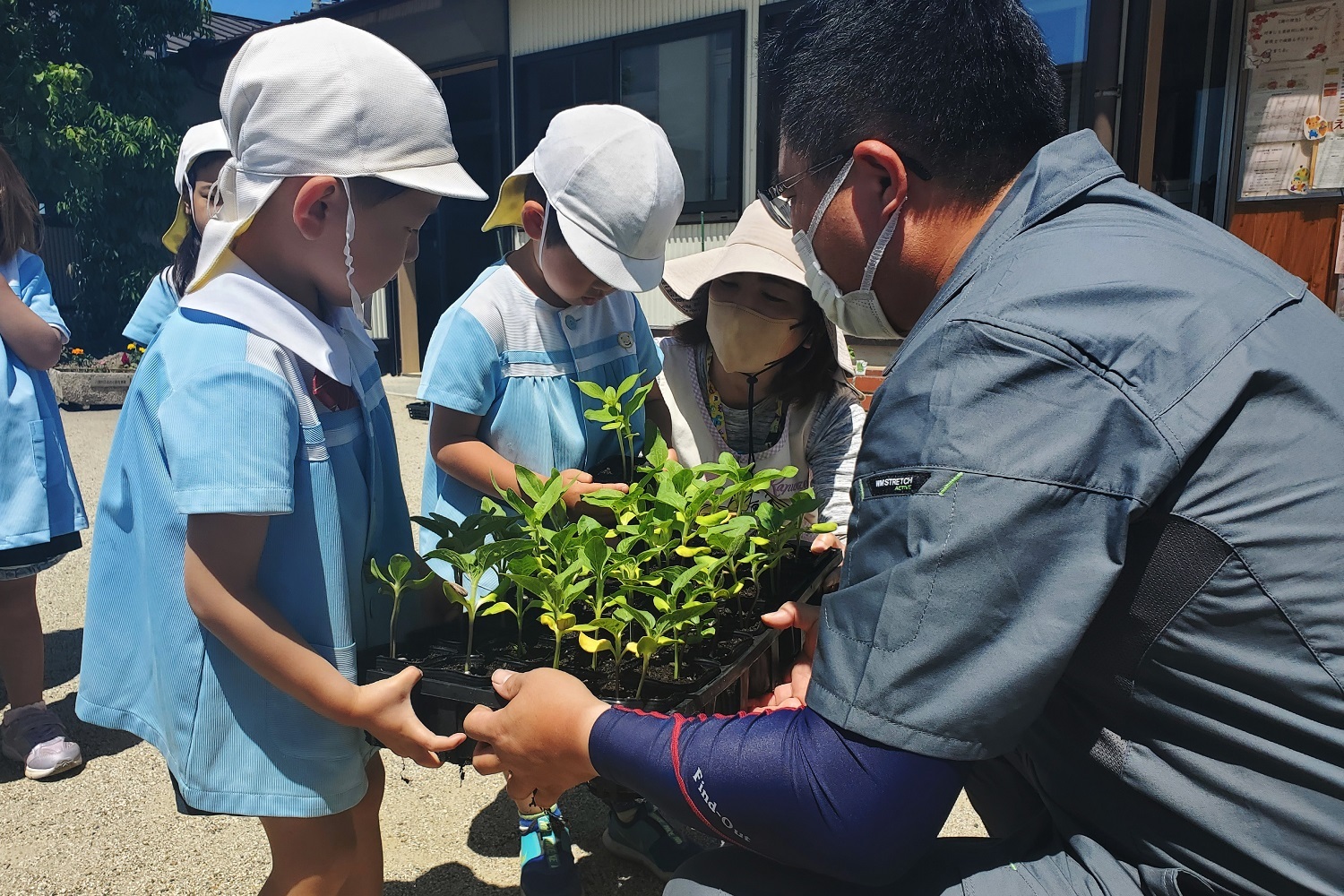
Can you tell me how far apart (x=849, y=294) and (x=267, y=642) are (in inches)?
38.1

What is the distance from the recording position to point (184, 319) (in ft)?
4.31

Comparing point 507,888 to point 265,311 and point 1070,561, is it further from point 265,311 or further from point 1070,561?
point 1070,561

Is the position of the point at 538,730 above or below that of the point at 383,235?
below

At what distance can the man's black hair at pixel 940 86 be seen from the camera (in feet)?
3.76

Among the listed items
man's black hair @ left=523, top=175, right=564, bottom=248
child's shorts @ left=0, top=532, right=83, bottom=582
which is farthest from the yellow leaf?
child's shorts @ left=0, top=532, right=83, bottom=582

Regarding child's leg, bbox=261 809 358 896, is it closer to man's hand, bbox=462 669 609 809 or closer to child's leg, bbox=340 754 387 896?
child's leg, bbox=340 754 387 896

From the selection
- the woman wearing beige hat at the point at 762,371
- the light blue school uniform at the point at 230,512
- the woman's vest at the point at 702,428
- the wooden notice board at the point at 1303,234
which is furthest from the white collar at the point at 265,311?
the wooden notice board at the point at 1303,234

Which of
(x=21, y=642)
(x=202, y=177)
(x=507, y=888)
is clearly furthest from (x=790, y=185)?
(x=21, y=642)

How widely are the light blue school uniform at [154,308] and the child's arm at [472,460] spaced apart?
45.5 inches

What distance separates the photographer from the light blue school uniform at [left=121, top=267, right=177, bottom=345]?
253 cm

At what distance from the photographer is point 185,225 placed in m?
2.62

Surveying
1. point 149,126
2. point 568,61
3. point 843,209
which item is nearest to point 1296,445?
point 843,209

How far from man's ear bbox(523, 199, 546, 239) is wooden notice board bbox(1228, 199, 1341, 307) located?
373 centimetres

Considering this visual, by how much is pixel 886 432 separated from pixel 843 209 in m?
0.39
